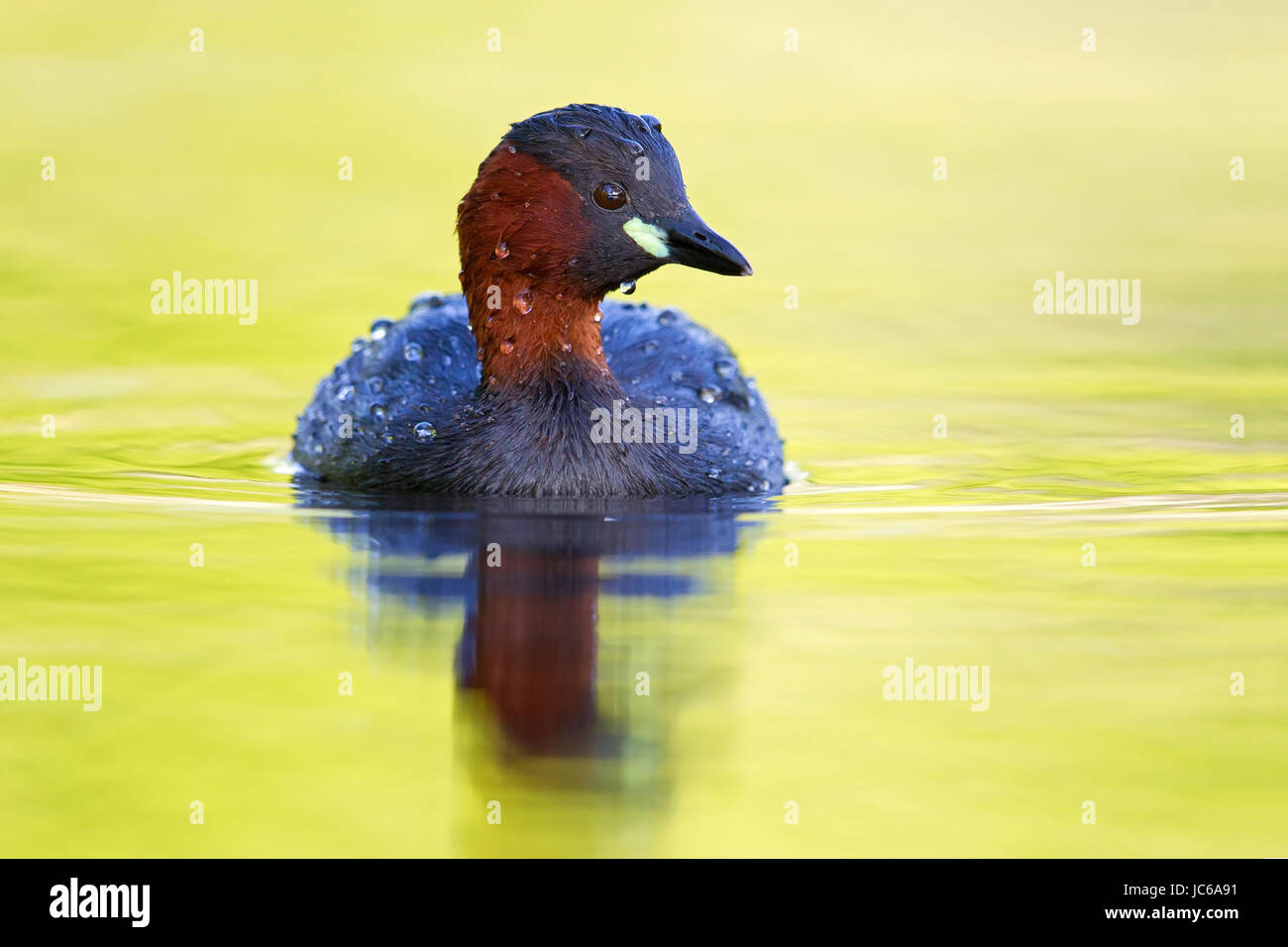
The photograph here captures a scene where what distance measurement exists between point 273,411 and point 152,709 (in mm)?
6904

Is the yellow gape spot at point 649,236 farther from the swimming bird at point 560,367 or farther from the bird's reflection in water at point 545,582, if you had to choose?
the bird's reflection in water at point 545,582

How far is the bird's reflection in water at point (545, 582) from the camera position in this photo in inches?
251

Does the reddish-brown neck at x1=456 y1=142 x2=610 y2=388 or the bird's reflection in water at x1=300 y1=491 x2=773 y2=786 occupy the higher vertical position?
the reddish-brown neck at x1=456 y1=142 x2=610 y2=388

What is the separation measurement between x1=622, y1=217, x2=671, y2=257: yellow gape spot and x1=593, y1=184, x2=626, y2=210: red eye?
10cm

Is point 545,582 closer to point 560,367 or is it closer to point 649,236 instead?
point 560,367

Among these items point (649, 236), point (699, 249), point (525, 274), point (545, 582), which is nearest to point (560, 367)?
point (525, 274)

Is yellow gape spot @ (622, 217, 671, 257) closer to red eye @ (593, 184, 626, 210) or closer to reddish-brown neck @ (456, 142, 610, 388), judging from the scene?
red eye @ (593, 184, 626, 210)

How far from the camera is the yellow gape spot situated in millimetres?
9711

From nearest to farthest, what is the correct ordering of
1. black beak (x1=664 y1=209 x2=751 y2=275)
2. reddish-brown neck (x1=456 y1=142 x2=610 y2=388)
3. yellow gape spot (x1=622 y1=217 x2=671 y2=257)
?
black beak (x1=664 y1=209 x2=751 y2=275) → yellow gape spot (x1=622 y1=217 x2=671 y2=257) → reddish-brown neck (x1=456 y1=142 x2=610 y2=388)

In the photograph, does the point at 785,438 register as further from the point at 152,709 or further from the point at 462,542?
the point at 152,709

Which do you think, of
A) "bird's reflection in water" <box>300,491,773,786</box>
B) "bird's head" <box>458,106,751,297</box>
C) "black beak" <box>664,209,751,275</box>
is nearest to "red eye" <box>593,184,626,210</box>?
"bird's head" <box>458,106,751,297</box>

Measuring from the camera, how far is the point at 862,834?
5.43 metres

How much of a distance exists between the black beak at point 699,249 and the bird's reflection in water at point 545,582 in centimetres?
120

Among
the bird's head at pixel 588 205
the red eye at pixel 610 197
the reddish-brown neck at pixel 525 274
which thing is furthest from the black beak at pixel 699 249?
the reddish-brown neck at pixel 525 274
